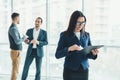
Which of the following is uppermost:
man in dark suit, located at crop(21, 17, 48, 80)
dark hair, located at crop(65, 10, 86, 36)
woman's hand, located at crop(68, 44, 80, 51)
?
dark hair, located at crop(65, 10, 86, 36)

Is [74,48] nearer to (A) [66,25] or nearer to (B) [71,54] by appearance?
(B) [71,54]

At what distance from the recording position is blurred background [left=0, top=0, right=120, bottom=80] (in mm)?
6934

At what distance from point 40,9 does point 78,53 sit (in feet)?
15.0

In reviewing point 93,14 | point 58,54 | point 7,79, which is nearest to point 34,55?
point 7,79

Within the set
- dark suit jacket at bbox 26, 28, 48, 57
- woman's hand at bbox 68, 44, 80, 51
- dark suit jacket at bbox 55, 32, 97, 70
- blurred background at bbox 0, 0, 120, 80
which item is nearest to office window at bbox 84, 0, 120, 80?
blurred background at bbox 0, 0, 120, 80

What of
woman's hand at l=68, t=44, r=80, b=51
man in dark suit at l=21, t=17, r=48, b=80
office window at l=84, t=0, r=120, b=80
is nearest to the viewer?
woman's hand at l=68, t=44, r=80, b=51

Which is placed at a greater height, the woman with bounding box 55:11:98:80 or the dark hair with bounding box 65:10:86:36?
the dark hair with bounding box 65:10:86:36

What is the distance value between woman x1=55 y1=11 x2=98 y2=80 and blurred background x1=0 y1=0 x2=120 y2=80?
3.83 meters

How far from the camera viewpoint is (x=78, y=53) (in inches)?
116

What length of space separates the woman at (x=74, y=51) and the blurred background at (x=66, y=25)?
383cm

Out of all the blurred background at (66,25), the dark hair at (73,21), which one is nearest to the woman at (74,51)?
the dark hair at (73,21)

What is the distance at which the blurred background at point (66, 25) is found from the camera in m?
6.93

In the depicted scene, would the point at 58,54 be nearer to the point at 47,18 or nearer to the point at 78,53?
the point at 78,53

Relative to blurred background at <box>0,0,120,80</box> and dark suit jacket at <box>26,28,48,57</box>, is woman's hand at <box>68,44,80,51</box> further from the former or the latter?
blurred background at <box>0,0,120,80</box>
